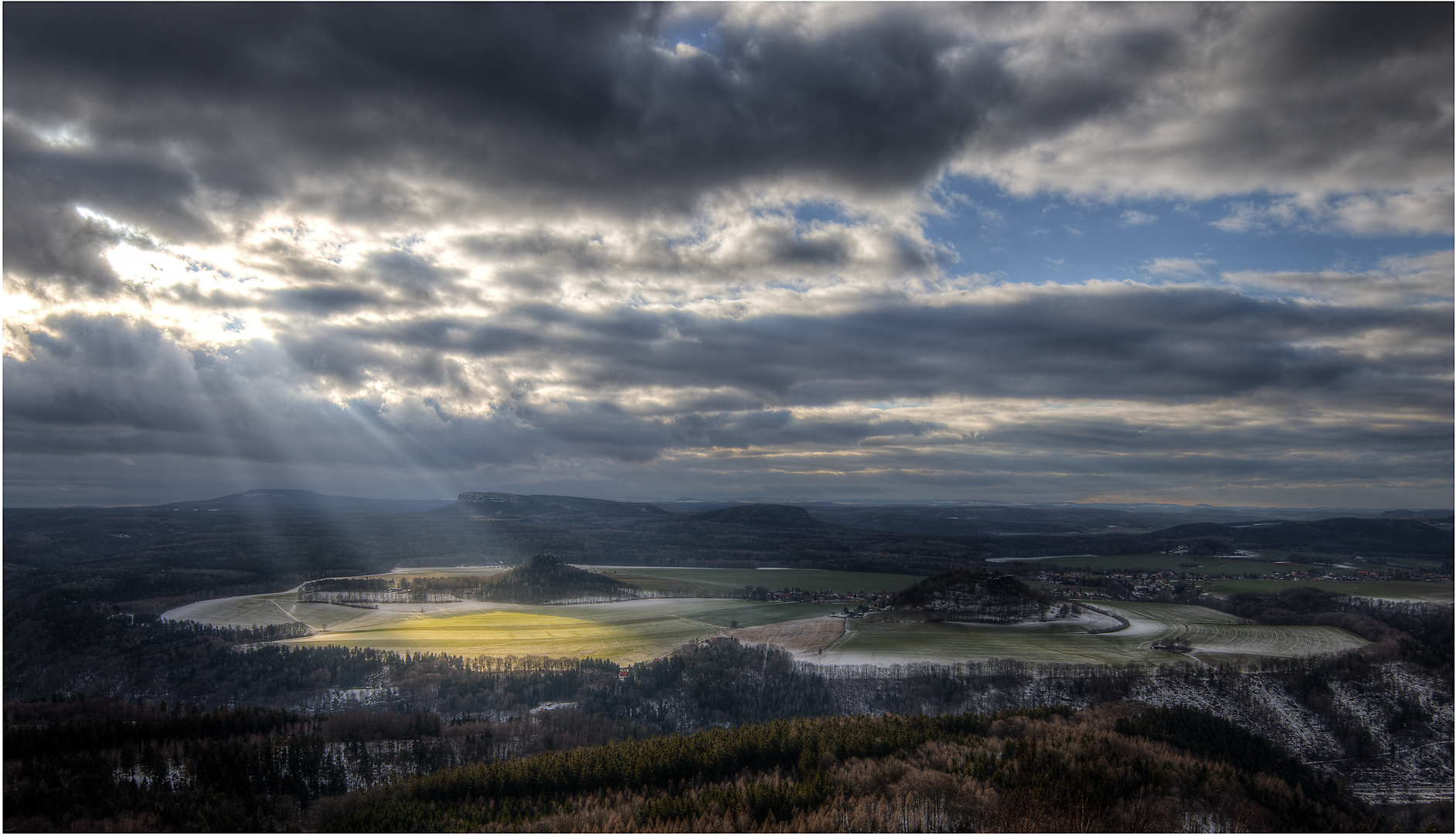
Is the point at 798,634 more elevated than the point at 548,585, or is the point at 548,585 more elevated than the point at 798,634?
the point at 798,634

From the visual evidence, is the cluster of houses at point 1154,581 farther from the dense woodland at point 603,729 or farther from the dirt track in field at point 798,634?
the dirt track in field at point 798,634

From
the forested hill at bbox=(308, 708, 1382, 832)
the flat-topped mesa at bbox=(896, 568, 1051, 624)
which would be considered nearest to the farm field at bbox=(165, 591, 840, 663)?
the flat-topped mesa at bbox=(896, 568, 1051, 624)

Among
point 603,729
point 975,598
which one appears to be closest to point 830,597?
point 975,598

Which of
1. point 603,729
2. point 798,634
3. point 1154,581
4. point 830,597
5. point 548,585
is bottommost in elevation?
point 1154,581

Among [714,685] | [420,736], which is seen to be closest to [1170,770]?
[714,685]

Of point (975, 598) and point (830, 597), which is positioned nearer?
point (975, 598)

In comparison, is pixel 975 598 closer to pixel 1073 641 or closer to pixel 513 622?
pixel 1073 641

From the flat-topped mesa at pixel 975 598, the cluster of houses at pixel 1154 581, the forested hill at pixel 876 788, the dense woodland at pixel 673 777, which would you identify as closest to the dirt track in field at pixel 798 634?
the flat-topped mesa at pixel 975 598
